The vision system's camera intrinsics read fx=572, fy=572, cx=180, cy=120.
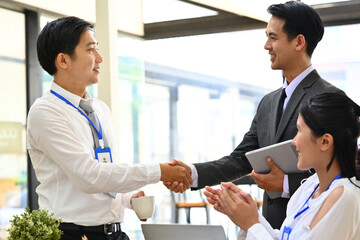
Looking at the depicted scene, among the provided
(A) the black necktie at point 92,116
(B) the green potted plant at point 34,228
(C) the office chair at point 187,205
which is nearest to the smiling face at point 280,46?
(A) the black necktie at point 92,116

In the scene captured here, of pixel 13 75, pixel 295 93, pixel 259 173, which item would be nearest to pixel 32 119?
pixel 259 173

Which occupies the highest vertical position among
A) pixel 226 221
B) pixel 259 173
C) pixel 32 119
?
pixel 32 119

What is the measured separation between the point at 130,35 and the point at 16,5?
6.79 ft

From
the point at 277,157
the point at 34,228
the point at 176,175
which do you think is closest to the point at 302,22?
the point at 277,157

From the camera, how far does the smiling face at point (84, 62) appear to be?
7.94ft

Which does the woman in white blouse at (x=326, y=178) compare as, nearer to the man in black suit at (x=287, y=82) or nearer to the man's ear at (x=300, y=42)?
the man in black suit at (x=287, y=82)

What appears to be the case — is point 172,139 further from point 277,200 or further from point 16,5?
point 277,200

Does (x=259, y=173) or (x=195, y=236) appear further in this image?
(x=259, y=173)

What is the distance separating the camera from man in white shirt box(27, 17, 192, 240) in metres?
2.20

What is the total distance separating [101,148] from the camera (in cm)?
234

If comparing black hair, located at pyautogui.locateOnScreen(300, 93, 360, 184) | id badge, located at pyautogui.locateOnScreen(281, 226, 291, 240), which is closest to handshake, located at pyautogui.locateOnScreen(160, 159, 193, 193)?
id badge, located at pyautogui.locateOnScreen(281, 226, 291, 240)

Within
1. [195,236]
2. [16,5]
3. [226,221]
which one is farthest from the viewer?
[226,221]

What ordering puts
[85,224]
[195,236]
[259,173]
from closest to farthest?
[195,236]
[85,224]
[259,173]

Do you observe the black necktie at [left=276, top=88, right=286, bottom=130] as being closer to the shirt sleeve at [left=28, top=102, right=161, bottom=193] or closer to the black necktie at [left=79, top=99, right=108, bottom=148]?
the shirt sleeve at [left=28, top=102, right=161, bottom=193]
